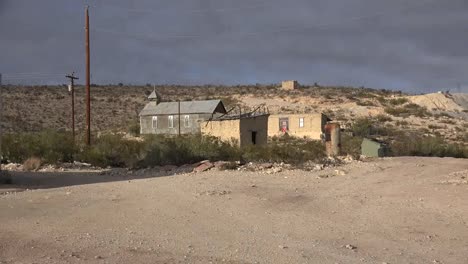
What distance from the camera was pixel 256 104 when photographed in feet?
264

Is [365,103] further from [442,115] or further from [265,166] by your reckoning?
[265,166]

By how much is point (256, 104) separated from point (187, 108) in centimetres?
2345

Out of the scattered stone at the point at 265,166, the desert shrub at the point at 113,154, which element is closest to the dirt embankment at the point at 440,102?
the desert shrub at the point at 113,154

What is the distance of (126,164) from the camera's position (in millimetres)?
24062

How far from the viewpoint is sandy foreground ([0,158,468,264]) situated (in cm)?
813

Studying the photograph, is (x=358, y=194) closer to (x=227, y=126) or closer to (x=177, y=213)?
(x=177, y=213)

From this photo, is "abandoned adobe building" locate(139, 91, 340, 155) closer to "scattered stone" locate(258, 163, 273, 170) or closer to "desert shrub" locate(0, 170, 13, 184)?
"scattered stone" locate(258, 163, 273, 170)

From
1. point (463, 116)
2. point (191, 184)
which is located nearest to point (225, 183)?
point (191, 184)

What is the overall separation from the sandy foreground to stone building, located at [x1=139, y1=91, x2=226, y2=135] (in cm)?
3957

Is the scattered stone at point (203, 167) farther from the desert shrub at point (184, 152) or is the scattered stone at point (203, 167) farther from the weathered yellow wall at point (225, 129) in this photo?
the weathered yellow wall at point (225, 129)

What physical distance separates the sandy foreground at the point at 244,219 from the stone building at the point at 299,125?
3503cm

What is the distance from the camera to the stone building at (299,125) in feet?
173

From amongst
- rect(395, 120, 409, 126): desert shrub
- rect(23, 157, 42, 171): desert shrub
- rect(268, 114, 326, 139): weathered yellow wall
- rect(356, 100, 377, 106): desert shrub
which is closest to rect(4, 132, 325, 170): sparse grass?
rect(23, 157, 42, 171): desert shrub

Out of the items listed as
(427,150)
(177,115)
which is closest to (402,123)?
(177,115)
